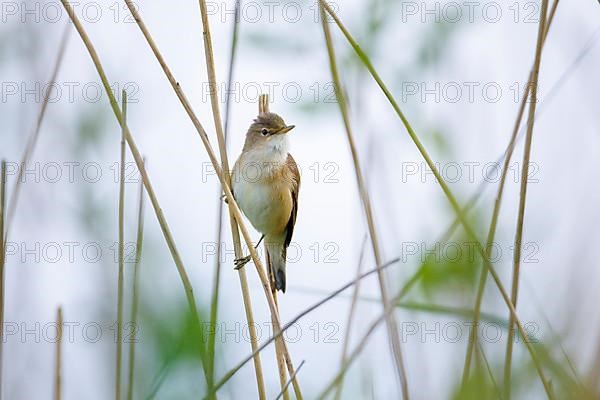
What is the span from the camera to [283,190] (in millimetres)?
Answer: 4895

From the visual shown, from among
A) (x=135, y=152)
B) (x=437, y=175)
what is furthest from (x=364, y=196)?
(x=135, y=152)

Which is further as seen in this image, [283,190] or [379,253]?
[283,190]

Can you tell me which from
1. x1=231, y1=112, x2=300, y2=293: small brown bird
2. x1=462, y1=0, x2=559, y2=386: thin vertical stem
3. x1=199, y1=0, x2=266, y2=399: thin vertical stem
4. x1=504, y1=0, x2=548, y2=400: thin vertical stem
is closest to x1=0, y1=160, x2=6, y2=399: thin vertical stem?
x1=199, y1=0, x2=266, y2=399: thin vertical stem

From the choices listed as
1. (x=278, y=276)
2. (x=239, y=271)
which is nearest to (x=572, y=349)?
(x=239, y=271)

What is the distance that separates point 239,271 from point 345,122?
659mm

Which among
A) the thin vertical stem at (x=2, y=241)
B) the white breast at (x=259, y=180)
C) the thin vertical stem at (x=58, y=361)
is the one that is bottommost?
the thin vertical stem at (x=58, y=361)

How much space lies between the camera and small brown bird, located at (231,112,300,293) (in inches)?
183

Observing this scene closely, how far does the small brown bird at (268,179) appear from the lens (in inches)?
183

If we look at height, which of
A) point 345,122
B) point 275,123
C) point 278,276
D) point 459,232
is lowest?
point 278,276

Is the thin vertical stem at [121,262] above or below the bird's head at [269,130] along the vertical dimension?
below

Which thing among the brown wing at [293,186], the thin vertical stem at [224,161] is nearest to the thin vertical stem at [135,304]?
the thin vertical stem at [224,161]

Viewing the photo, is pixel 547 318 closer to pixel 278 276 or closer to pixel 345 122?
pixel 345 122

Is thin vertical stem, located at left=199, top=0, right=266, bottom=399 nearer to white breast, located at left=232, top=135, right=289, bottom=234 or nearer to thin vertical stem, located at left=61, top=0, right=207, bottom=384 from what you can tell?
thin vertical stem, located at left=61, top=0, right=207, bottom=384

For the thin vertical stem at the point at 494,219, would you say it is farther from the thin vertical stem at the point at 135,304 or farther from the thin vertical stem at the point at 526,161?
the thin vertical stem at the point at 135,304
